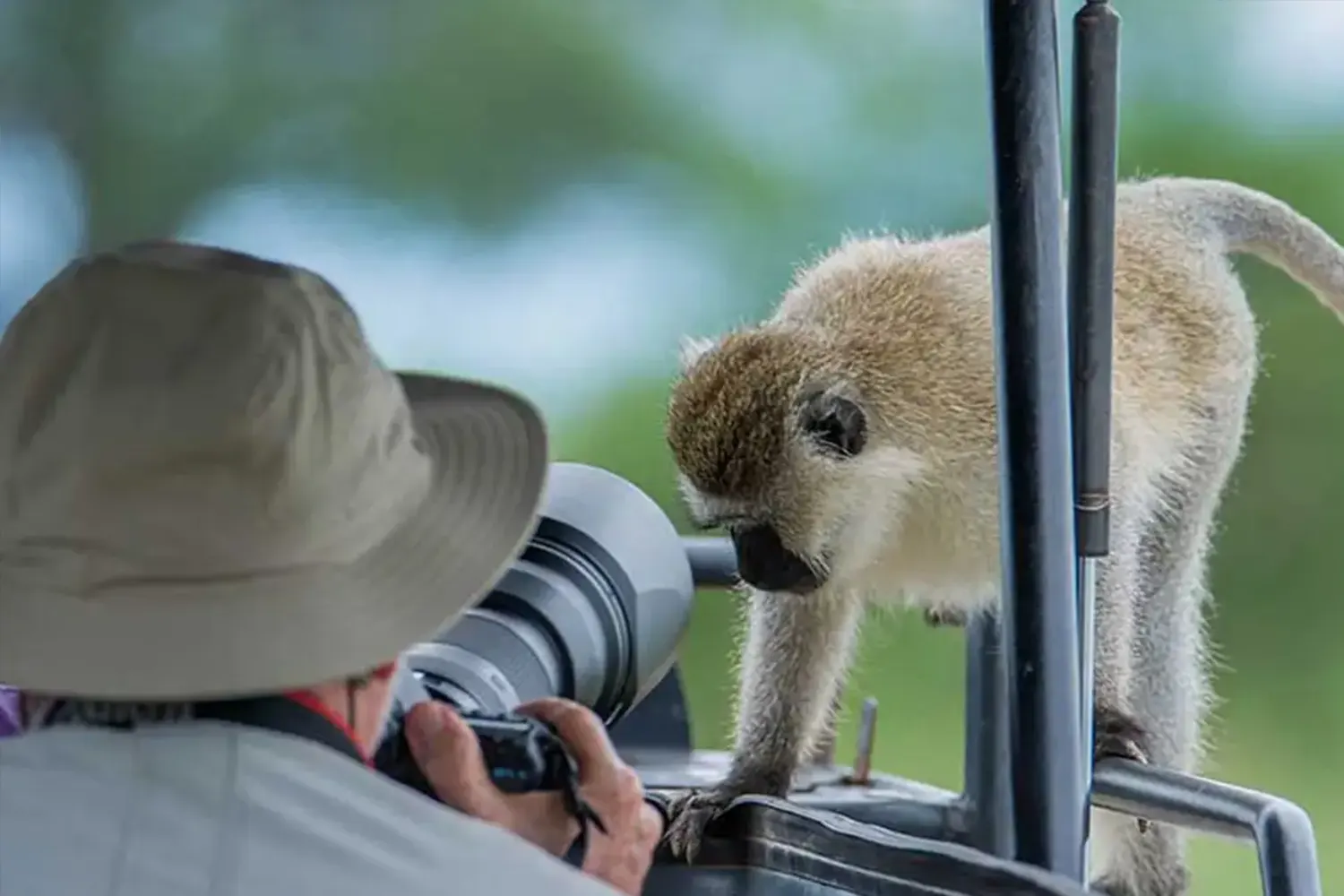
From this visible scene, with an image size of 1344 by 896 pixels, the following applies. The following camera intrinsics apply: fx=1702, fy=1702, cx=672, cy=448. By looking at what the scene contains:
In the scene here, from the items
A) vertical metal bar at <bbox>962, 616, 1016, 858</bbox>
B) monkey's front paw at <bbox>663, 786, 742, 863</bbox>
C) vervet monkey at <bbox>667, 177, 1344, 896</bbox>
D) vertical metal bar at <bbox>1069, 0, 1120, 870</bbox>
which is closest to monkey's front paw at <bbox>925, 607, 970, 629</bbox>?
vervet monkey at <bbox>667, 177, 1344, 896</bbox>

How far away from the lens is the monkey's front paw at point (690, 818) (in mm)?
1189

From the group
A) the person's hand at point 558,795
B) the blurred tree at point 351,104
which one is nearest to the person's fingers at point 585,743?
the person's hand at point 558,795

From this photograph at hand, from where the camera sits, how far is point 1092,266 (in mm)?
970

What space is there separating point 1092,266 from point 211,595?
55 cm

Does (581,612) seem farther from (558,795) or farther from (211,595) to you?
(211,595)

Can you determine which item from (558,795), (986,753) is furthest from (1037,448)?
(986,753)

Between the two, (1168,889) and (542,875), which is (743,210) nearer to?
(1168,889)

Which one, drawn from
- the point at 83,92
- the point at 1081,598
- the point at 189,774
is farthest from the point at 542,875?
the point at 83,92

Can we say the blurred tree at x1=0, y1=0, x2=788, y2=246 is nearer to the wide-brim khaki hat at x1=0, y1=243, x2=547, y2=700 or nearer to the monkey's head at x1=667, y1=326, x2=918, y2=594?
the monkey's head at x1=667, y1=326, x2=918, y2=594

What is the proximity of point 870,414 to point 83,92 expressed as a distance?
231 centimetres

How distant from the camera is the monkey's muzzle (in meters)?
1.63

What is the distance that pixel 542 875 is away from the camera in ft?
2.06

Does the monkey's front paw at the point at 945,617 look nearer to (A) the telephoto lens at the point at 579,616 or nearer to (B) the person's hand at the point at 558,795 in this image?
(A) the telephoto lens at the point at 579,616

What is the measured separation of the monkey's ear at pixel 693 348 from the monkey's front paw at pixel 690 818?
49 cm
